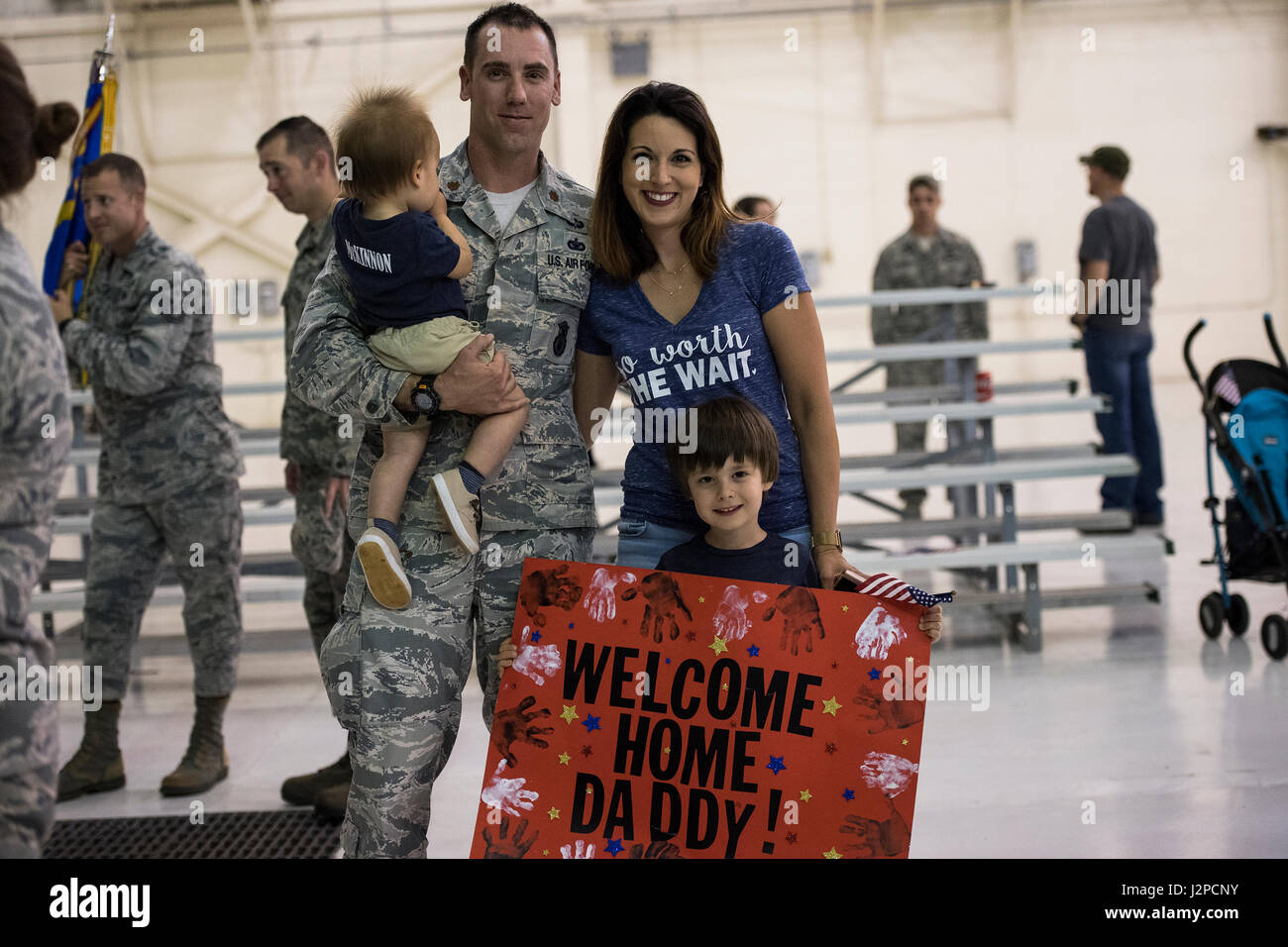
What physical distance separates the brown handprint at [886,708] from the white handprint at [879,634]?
0.16 feet

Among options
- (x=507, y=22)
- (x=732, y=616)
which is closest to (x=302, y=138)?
(x=507, y=22)

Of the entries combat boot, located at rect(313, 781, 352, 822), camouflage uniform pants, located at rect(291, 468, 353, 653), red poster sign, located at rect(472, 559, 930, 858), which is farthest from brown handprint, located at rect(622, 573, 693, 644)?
combat boot, located at rect(313, 781, 352, 822)

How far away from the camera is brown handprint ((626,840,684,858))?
1.93 metres

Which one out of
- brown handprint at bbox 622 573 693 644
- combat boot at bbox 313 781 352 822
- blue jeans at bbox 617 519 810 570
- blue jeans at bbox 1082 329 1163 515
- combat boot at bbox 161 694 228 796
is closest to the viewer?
brown handprint at bbox 622 573 693 644

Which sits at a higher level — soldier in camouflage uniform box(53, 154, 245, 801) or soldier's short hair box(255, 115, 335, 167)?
soldier's short hair box(255, 115, 335, 167)

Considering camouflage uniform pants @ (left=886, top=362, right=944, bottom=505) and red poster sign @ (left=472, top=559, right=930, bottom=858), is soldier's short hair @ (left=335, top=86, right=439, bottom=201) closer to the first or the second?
red poster sign @ (left=472, top=559, right=930, bottom=858)

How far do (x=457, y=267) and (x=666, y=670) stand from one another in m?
0.74

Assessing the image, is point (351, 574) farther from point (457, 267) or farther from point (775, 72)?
point (775, 72)

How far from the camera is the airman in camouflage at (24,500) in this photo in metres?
1.50

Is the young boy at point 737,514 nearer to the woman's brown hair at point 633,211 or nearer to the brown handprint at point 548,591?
the brown handprint at point 548,591

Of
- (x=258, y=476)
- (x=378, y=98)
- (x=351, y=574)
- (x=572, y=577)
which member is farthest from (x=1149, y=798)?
(x=258, y=476)

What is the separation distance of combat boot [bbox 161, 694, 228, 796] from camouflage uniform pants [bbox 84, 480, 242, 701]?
0.06 meters

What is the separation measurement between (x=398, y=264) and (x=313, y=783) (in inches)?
80.0
